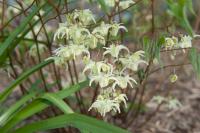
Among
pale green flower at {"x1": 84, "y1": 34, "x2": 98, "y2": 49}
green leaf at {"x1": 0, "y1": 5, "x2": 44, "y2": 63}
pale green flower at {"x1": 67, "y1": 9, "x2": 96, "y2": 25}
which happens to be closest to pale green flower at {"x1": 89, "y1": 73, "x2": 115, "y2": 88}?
pale green flower at {"x1": 84, "y1": 34, "x2": 98, "y2": 49}

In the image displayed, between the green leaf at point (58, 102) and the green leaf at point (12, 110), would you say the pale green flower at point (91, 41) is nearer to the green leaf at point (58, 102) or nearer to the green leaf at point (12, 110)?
the green leaf at point (58, 102)

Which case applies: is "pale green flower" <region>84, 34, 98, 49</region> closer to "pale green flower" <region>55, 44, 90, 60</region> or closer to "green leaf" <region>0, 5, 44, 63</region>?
"pale green flower" <region>55, 44, 90, 60</region>

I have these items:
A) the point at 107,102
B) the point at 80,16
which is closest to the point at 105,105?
the point at 107,102

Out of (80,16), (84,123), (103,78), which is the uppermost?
(80,16)

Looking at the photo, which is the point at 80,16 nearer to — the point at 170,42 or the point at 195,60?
the point at 170,42

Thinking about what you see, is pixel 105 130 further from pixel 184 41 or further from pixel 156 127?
pixel 156 127

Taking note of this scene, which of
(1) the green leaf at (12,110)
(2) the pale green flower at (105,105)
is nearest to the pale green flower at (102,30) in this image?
(2) the pale green flower at (105,105)
